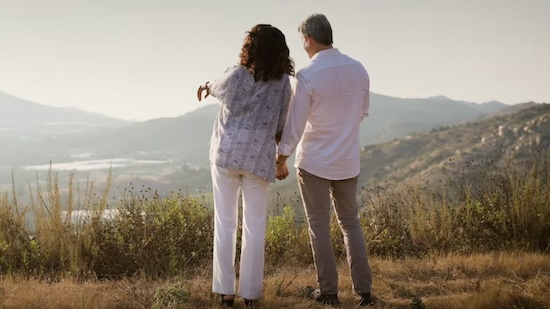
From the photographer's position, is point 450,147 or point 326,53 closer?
point 326,53

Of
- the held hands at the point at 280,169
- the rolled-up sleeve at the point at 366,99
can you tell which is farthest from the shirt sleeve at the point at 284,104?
the rolled-up sleeve at the point at 366,99

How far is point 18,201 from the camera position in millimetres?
6285

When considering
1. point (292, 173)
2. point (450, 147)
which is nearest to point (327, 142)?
point (450, 147)

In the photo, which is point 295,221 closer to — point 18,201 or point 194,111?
point 18,201

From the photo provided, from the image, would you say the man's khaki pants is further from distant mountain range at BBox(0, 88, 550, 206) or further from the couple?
distant mountain range at BBox(0, 88, 550, 206)

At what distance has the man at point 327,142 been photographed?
3.82m

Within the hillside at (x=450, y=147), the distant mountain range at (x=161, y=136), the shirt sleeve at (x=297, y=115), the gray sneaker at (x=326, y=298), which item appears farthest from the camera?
the distant mountain range at (x=161, y=136)

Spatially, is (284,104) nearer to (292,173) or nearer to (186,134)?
(292,173)

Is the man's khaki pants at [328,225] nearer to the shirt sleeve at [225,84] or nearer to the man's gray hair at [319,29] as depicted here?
the shirt sleeve at [225,84]

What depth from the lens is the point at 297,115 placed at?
3.79 metres

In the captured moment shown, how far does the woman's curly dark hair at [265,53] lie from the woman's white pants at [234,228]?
0.68m

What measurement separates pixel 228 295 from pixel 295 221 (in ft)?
9.10

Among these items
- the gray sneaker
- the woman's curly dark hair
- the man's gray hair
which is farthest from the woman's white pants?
the man's gray hair

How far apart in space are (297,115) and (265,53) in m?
0.45
